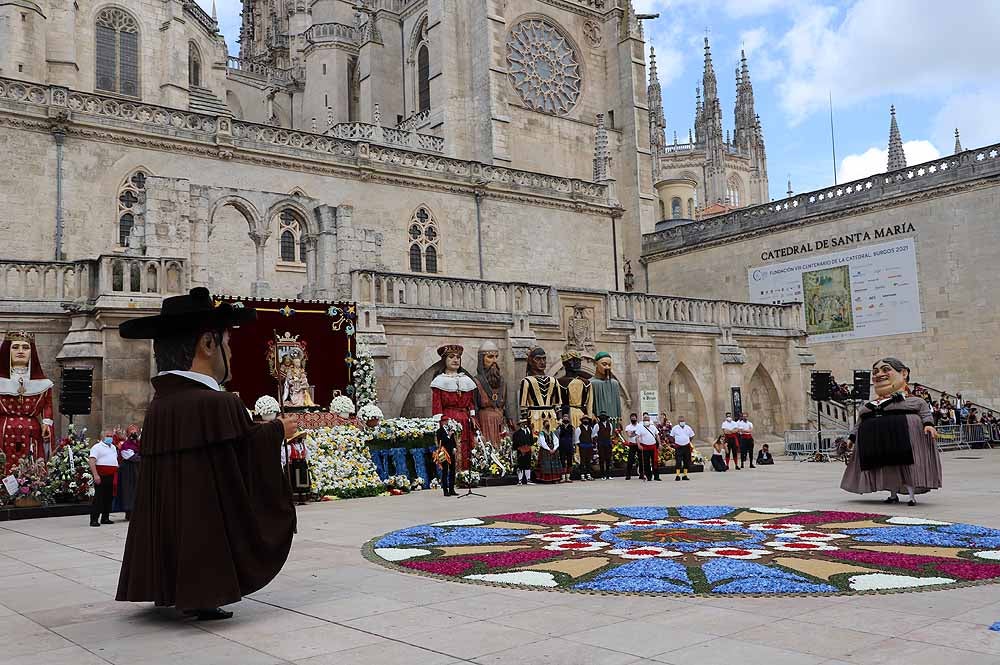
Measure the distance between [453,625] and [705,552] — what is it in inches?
120

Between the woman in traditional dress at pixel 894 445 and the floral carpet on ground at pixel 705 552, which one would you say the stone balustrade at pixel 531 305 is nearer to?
the floral carpet on ground at pixel 705 552

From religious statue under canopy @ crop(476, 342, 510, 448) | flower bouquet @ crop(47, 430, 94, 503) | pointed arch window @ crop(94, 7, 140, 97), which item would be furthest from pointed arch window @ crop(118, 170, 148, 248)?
religious statue under canopy @ crop(476, 342, 510, 448)

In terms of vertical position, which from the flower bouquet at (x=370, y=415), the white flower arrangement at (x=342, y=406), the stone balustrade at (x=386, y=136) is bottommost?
the flower bouquet at (x=370, y=415)

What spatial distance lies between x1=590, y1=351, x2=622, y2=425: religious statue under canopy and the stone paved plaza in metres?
11.8

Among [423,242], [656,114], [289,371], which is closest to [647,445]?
[289,371]

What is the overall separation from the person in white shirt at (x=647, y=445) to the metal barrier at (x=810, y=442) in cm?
685

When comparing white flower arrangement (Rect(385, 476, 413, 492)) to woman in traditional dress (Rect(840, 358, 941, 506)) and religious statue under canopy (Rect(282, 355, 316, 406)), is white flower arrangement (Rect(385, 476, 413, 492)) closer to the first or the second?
religious statue under canopy (Rect(282, 355, 316, 406))

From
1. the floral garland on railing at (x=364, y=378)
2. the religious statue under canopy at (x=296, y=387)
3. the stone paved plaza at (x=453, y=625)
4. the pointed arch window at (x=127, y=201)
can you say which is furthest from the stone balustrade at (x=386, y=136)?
the stone paved plaza at (x=453, y=625)

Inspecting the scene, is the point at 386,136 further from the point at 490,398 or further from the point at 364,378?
the point at 490,398

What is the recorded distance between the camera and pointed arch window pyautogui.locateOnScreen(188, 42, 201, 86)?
36.3 m

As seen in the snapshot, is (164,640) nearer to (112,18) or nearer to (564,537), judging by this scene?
(564,537)

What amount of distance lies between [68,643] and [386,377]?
12.9 metres

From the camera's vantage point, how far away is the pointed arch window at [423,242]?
28.3m

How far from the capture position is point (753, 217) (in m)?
33.6
